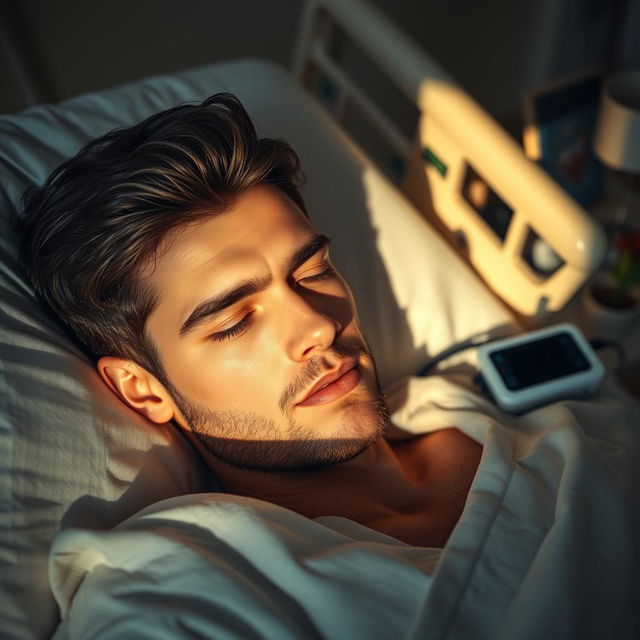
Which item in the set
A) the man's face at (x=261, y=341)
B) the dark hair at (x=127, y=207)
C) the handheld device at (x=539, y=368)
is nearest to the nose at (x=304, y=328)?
the man's face at (x=261, y=341)

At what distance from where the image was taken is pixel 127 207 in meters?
0.77

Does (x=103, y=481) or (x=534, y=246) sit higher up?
(x=103, y=481)

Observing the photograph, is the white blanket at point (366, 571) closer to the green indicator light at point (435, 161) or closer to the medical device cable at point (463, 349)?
the medical device cable at point (463, 349)

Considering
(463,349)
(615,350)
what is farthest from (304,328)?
(615,350)

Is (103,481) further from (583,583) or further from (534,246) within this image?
(534,246)

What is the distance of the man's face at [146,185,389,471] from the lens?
779mm

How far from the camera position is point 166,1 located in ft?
4.52

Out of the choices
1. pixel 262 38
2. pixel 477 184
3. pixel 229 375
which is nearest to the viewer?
pixel 229 375

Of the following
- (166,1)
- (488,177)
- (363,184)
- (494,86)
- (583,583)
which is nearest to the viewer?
(583,583)

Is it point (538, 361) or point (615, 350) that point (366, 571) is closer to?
point (538, 361)

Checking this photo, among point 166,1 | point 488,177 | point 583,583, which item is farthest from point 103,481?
point 166,1

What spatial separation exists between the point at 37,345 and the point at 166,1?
93 cm

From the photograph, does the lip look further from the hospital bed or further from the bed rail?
the bed rail

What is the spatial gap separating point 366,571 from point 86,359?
478mm
